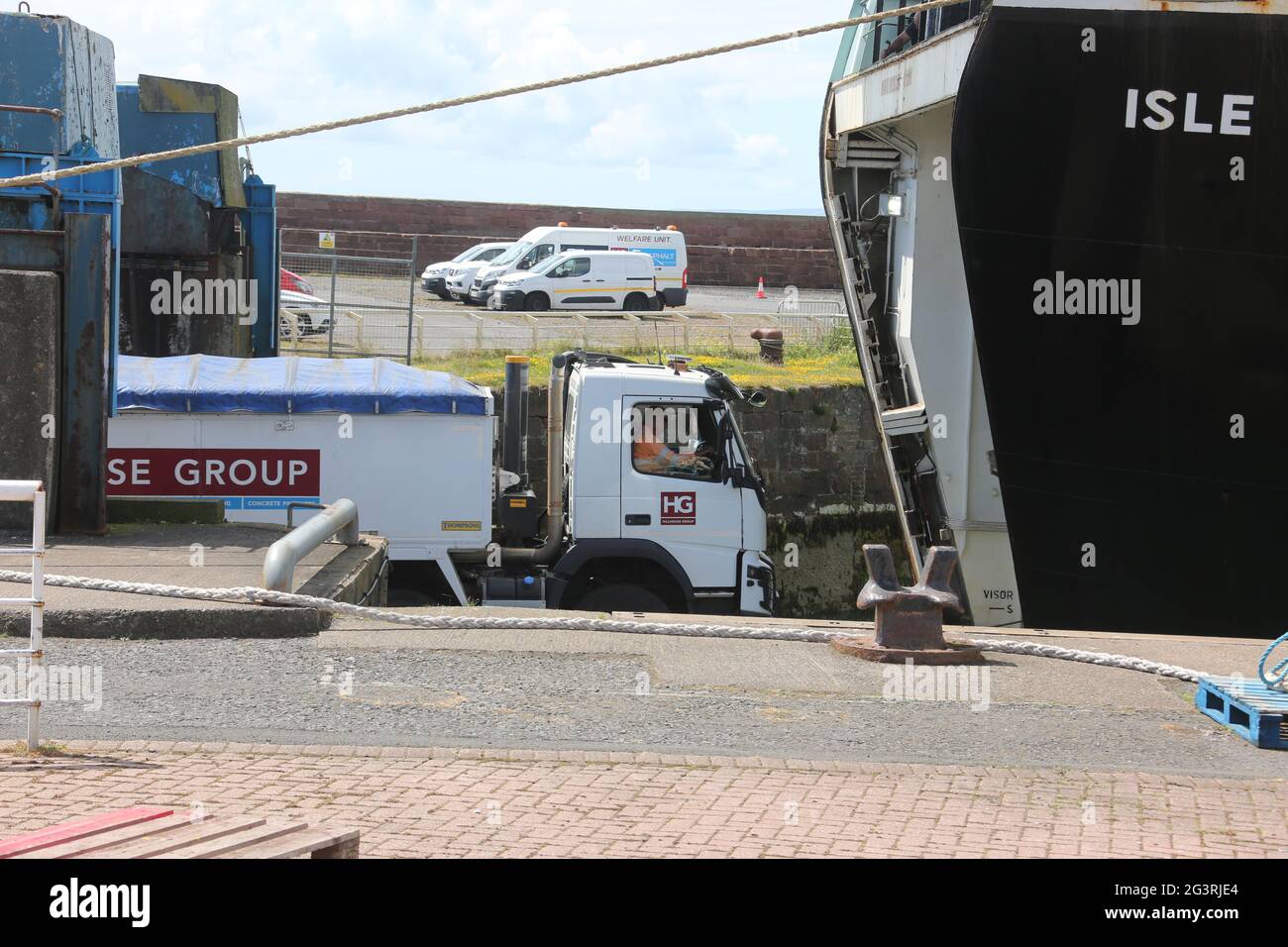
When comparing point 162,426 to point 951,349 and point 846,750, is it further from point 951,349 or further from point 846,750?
point 846,750

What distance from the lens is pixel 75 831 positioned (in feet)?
13.2

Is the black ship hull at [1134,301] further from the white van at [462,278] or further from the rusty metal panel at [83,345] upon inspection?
the white van at [462,278]

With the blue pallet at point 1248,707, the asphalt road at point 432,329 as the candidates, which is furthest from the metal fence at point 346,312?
the blue pallet at point 1248,707

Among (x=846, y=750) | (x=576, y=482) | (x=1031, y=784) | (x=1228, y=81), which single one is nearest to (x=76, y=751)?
(x=846, y=750)

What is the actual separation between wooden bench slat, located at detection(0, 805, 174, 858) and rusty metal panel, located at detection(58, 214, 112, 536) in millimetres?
6469

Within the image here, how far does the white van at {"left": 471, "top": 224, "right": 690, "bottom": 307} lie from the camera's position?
108 feet

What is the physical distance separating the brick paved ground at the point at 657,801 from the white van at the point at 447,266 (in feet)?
93.6

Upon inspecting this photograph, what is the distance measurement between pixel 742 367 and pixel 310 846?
2018 centimetres

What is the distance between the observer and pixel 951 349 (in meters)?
13.5

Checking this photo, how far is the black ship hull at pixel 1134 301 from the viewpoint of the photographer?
1071cm

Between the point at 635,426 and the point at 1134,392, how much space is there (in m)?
4.39

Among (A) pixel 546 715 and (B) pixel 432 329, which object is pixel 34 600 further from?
(B) pixel 432 329

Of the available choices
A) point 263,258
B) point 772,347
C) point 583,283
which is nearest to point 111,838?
point 263,258

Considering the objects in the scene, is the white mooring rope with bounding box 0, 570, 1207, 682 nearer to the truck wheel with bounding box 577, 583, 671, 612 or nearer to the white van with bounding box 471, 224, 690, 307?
the truck wheel with bounding box 577, 583, 671, 612
